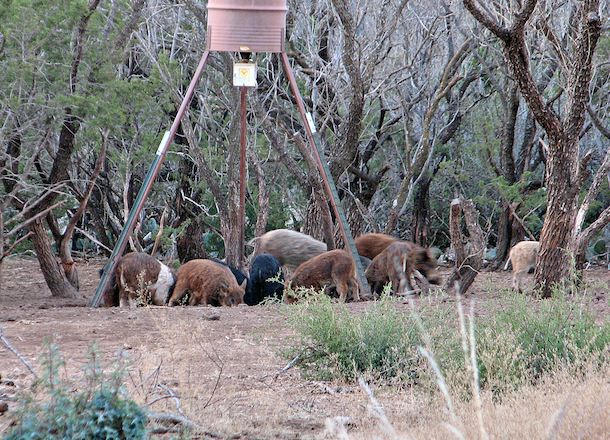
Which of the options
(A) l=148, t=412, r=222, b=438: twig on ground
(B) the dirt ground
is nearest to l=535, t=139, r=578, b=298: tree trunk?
(B) the dirt ground

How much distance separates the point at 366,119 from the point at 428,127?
170 cm

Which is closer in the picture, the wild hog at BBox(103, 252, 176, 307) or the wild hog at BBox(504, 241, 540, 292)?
the wild hog at BBox(103, 252, 176, 307)

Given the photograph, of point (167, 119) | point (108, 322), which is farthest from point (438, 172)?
point (108, 322)

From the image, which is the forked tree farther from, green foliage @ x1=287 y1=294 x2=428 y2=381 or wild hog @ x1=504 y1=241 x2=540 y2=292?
green foliage @ x1=287 y1=294 x2=428 y2=381

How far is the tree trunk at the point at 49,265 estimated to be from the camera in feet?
38.8

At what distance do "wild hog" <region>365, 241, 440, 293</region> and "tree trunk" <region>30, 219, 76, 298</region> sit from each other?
362 cm

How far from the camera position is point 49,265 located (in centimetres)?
1207

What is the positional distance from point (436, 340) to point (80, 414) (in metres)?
2.55

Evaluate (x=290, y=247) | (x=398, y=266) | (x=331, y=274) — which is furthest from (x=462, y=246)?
(x=290, y=247)

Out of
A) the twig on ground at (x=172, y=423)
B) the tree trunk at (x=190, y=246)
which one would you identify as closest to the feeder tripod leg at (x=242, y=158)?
the tree trunk at (x=190, y=246)

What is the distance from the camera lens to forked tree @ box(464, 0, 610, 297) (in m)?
8.85

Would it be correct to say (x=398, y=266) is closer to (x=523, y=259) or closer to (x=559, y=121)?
(x=523, y=259)

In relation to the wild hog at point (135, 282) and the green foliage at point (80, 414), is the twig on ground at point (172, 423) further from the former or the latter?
the wild hog at point (135, 282)

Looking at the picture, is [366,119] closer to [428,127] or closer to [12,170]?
[428,127]
